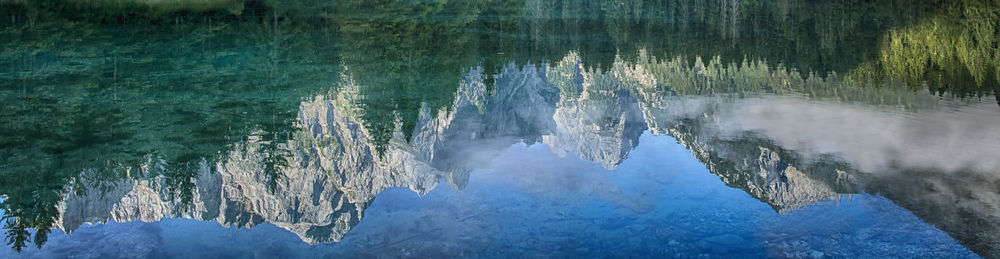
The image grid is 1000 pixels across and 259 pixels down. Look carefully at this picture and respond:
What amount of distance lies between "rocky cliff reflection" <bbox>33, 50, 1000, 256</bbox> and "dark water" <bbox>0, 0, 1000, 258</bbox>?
8cm

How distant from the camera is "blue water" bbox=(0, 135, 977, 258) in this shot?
35.6 feet

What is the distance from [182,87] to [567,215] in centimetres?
1713

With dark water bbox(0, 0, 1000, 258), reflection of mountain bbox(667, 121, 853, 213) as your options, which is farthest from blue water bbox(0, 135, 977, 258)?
reflection of mountain bbox(667, 121, 853, 213)

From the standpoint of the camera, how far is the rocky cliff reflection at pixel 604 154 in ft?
41.0

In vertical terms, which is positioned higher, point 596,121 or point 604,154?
point 596,121

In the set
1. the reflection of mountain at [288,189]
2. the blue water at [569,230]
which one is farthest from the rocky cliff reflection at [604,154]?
the blue water at [569,230]

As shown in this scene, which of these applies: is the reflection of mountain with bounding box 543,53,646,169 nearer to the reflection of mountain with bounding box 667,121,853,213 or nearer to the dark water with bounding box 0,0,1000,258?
the dark water with bounding box 0,0,1000,258

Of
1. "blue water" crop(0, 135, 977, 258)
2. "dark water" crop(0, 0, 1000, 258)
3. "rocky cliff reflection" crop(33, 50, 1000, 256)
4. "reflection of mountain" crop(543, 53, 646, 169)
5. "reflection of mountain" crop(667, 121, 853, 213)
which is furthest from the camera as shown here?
"reflection of mountain" crop(543, 53, 646, 169)

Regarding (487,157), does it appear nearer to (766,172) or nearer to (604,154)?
(604,154)

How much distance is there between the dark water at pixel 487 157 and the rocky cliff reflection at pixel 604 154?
0.08 metres

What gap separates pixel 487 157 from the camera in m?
17.0

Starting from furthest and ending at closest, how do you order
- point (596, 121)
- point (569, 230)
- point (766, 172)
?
point (596, 121) < point (766, 172) < point (569, 230)

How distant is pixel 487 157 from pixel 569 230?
5.59 metres

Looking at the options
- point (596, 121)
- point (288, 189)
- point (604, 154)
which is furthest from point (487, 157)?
point (596, 121)
